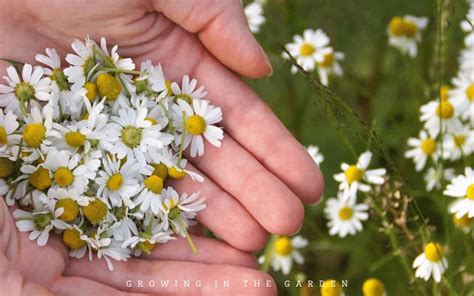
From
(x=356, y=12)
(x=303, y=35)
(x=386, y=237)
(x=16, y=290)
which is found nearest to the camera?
(x=16, y=290)

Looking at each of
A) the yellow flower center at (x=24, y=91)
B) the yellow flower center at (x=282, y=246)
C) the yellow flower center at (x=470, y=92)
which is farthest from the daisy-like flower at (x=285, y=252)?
the yellow flower center at (x=24, y=91)

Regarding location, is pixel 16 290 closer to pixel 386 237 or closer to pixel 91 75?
pixel 91 75

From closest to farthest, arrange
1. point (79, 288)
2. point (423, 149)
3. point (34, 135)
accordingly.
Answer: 1. point (79, 288)
2. point (34, 135)
3. point (423, 149)

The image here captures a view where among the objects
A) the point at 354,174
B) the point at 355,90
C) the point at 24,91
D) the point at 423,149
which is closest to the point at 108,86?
the point at 24,91

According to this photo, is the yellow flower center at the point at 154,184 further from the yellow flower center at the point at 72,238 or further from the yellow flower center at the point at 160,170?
the yellow flower center at the point at 72,238

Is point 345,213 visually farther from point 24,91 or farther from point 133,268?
point 24,91

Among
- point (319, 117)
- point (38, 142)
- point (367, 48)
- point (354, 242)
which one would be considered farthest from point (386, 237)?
point (38, 142)

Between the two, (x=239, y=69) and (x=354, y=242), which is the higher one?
(x=239, y=69)

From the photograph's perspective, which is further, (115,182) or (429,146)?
(429,146)
